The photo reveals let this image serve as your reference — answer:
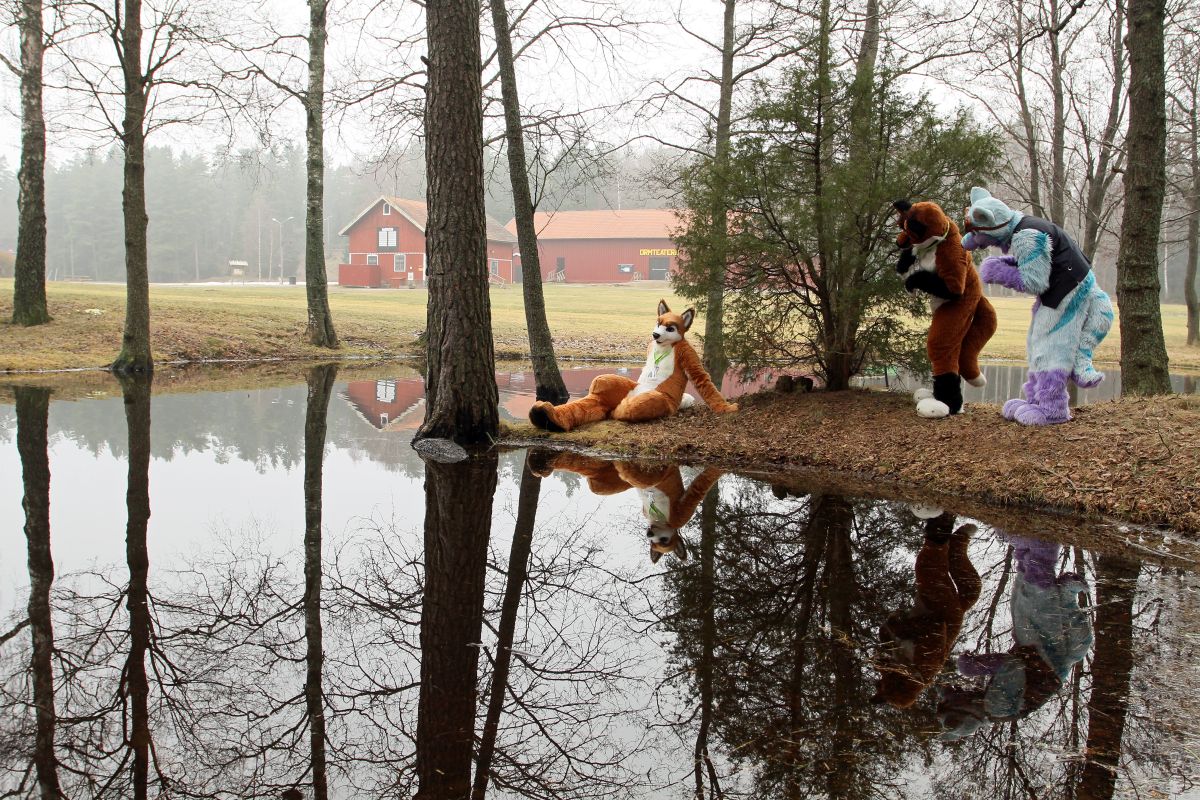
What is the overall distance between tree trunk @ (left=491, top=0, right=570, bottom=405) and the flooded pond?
14.4 feet

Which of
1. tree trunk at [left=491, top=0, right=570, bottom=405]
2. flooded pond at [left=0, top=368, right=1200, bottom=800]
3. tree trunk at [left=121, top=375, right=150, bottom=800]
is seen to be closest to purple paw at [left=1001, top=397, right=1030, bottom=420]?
flooded pond at [left=0, top=368, right=1200, bottom=800]

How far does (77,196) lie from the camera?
286ft

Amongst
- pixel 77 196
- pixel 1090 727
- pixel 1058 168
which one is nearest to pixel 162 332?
pixel 1058 168

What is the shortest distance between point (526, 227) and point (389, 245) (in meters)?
49.5

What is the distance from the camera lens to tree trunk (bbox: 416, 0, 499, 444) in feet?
29.3

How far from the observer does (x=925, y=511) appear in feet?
22.5

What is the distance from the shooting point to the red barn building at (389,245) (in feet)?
183

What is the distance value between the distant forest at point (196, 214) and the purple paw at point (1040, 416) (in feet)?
212

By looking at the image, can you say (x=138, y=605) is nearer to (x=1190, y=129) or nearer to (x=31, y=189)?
(x=31, y=189)

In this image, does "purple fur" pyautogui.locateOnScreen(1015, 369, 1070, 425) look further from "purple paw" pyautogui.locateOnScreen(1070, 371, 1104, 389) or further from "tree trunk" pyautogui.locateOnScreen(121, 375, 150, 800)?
"tree trunk" pyautogui.locateOnScreen(121, 375, 150, 800)

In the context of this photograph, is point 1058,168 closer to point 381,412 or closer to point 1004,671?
point 381,412

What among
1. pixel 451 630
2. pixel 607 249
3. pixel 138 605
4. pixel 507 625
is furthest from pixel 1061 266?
pixel 607 249

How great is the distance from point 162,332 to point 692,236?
590 inches

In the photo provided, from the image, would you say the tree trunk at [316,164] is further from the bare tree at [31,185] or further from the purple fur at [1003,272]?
the purple fur at [1003,272]
